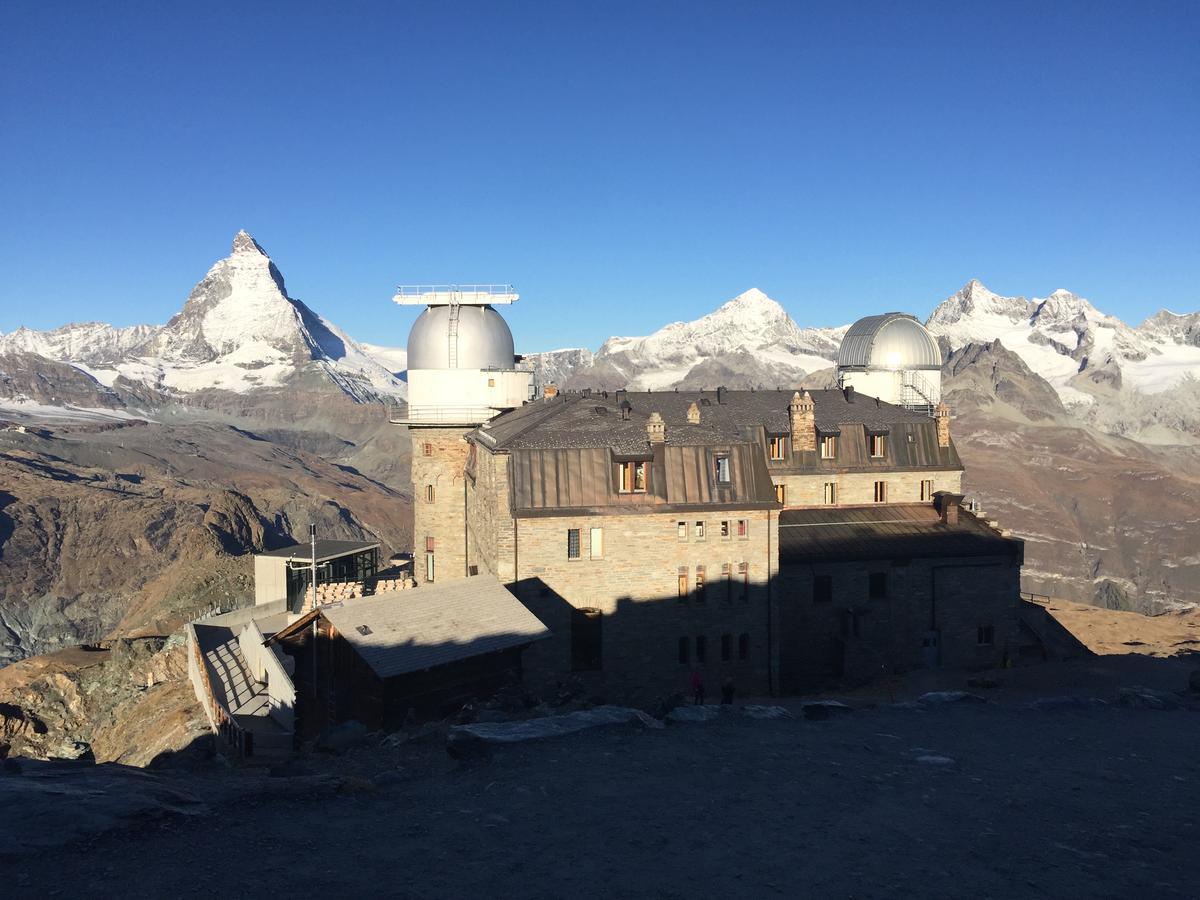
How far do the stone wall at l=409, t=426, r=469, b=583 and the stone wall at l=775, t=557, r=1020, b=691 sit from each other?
15569 millimetres

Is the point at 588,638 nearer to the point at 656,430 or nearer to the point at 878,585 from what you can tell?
the point at 656,430

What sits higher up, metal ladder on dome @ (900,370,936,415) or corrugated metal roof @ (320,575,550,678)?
metal ladder on dome @ (900,370,936,415)

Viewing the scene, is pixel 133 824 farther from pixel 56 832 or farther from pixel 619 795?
pixel 619 795

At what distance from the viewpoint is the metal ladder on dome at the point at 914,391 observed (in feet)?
168

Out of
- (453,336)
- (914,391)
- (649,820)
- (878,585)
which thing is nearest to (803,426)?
(878,585)

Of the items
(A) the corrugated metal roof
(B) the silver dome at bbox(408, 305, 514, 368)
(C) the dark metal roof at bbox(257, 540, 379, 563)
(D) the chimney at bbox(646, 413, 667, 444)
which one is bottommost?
(A) the corrugated metal roof

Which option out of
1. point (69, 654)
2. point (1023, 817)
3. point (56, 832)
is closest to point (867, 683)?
point (1023, 817)

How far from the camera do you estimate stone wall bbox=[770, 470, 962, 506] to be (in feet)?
136

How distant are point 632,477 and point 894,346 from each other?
23.8 metres

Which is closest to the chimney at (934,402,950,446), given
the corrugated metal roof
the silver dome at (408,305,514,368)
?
the silver dome at (408,305,514,368)

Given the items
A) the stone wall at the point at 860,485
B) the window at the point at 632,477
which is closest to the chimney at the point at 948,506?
the stone wall at the point at 860,485

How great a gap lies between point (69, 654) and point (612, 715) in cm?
3898

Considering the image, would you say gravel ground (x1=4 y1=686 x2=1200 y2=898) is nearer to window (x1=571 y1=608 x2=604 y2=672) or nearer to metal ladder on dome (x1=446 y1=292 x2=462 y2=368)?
window (x1=571 y1=608 x2=604 y2=672)

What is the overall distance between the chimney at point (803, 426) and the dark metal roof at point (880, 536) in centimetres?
281
